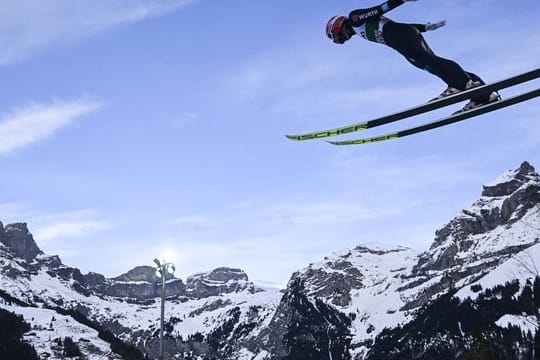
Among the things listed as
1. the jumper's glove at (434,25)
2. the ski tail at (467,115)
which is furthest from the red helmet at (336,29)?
the ski tail at (467,115)

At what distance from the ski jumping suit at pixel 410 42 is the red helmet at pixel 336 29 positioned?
0.46 meters

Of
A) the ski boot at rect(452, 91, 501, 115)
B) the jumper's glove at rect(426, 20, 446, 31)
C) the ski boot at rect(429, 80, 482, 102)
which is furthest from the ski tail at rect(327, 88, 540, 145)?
the jumper's glove at rect(426, 20, 446, 31)

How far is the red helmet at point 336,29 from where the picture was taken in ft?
35.5

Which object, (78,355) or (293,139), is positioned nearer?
(293,139)

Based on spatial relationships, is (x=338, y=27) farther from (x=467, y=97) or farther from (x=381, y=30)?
(x=467, y=97)

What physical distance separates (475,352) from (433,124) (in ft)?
264

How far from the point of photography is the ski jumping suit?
9727 millimetres

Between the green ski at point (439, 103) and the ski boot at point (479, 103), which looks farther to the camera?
the ski boot at point (479, 103)

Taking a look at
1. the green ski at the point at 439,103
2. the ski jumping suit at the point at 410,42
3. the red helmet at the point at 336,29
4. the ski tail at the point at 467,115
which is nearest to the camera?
the green ski at the point at 439,103

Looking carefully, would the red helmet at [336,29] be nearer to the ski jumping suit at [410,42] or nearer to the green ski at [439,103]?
the ski jumping suit at [410,42]

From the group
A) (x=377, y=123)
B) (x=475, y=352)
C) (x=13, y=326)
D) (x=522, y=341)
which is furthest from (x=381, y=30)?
(x=522, y=341)

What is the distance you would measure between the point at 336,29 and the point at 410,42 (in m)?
1.52

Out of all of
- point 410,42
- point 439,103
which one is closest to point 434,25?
point 410,42

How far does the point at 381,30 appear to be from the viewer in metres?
10.1
